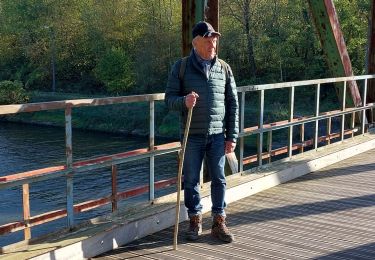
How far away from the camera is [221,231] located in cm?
482

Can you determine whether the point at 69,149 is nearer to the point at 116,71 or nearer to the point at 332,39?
the point at 332,39

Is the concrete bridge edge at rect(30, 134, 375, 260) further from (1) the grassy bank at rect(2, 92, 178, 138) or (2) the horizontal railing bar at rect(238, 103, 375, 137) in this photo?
(1) the grassy bank at rect(2, 92, 178, 138)

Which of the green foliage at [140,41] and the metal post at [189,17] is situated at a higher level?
the green foliage at [140,41]

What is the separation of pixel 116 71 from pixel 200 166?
154 feet

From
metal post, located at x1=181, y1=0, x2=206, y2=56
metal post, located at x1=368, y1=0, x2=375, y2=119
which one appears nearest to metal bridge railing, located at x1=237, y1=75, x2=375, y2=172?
metal post, located at x1=368, y1=0, x2=375, y2=119

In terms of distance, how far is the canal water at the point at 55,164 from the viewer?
20172 mm

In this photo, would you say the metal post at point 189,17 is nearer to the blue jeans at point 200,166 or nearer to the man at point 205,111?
the man at point 205,111

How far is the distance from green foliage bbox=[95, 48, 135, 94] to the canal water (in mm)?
7783

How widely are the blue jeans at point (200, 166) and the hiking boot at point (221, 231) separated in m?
0.06

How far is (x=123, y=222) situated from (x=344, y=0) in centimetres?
3413

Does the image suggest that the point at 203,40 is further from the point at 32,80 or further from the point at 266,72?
the point at 32,80

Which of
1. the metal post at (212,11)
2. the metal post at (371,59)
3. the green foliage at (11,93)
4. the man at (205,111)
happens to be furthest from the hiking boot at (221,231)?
the green foliage at (11,93)

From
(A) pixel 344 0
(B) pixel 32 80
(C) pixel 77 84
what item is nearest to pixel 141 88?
(C) pixel 77 84

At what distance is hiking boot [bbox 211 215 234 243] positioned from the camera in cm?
480
